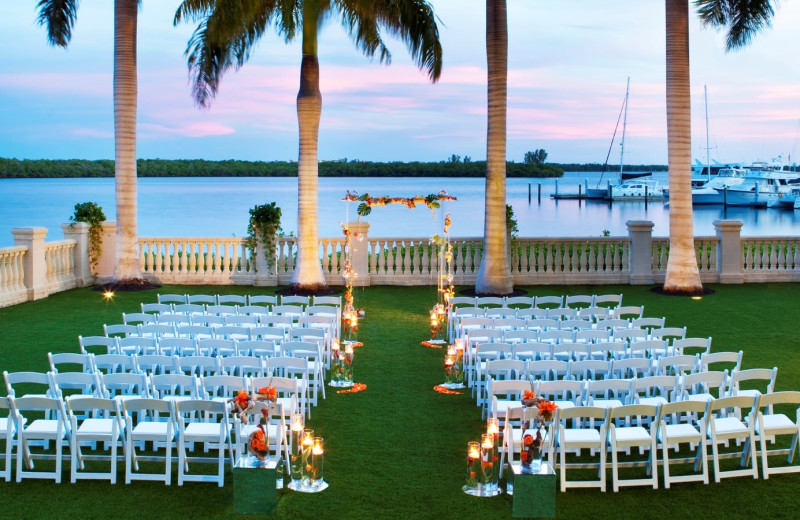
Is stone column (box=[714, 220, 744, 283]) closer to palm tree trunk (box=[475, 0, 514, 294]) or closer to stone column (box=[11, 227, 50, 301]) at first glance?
palm tree trunk (box=[475, 0, 514, 294])

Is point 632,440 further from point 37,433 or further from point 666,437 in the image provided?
point 37,433

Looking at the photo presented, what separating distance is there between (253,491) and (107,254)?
663 inches

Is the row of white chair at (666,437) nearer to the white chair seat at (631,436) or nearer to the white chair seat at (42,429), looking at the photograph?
the white chair seat at (631,436)

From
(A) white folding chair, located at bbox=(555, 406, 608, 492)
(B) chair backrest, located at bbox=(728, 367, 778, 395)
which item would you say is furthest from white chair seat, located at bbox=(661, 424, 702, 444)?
(B) chair backrest, located at bbox=(728, 367, 778, 395)

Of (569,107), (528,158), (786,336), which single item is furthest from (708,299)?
(528,158)

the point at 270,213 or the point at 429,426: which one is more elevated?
the point at 270,213

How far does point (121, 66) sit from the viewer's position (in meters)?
21.9

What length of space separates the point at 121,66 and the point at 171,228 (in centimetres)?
4344

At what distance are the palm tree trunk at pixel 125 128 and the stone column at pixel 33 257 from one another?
1931mm

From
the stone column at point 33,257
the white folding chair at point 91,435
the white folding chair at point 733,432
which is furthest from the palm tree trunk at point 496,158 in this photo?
the white folding chair at point 91,435

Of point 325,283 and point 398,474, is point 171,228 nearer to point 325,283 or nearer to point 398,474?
point 325,283

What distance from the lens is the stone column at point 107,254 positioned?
2306 centimetres

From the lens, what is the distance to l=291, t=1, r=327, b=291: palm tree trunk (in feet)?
69.7

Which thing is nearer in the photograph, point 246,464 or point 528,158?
point 246,464
